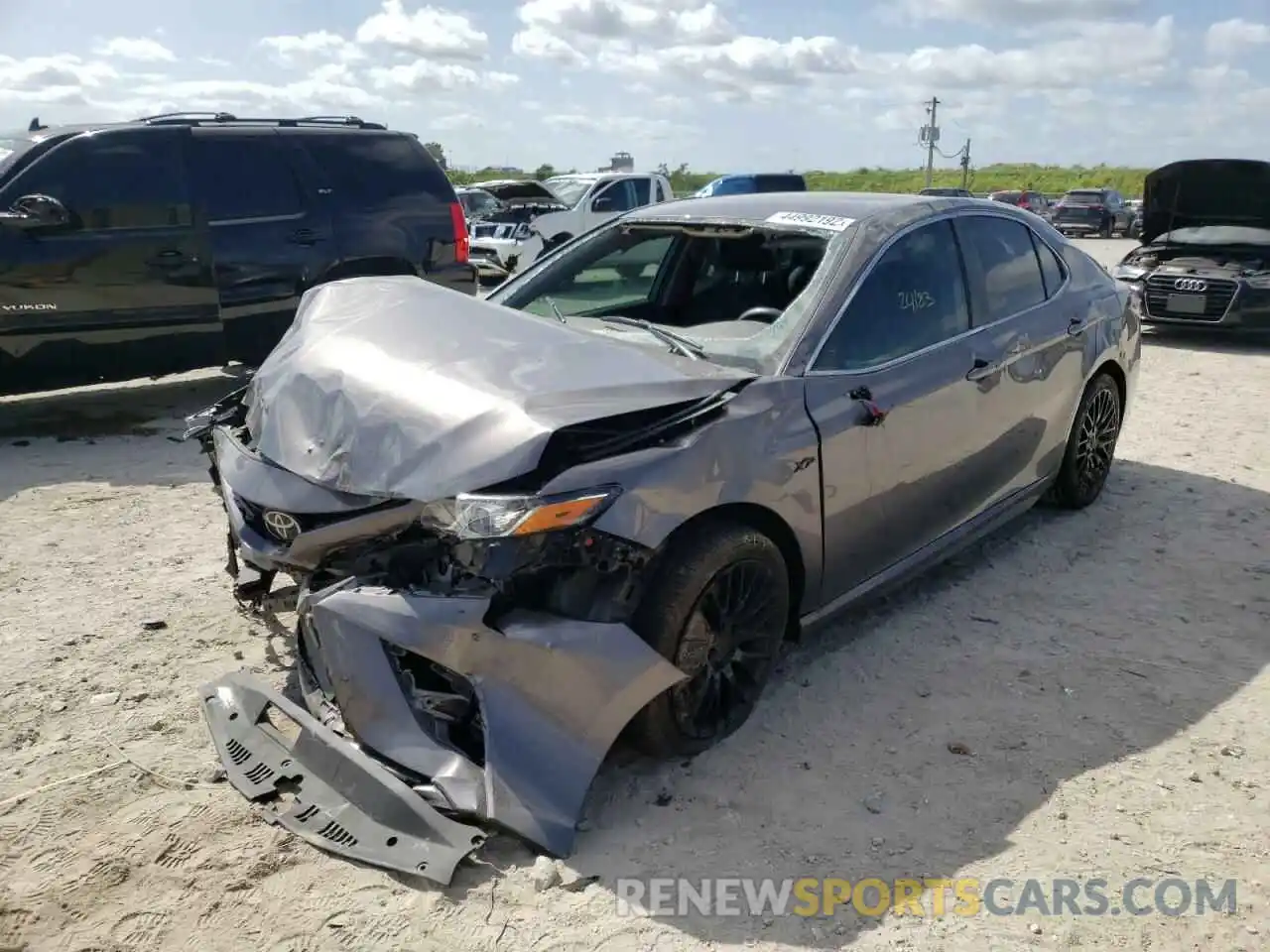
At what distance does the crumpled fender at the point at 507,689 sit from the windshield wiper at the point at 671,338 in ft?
3.92

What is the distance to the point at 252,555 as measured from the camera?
11.2 feet

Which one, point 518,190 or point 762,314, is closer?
point 762,314

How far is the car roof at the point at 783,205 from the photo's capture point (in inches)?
168


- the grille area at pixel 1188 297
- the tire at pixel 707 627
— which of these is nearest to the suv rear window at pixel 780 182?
the grille area at pixel 1188 297

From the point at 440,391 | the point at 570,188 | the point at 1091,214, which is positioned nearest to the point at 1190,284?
the point at 440,391

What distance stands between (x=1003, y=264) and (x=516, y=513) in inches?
118

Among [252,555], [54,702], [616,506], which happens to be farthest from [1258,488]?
[54,702]

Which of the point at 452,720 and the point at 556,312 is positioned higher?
the point at 556,312

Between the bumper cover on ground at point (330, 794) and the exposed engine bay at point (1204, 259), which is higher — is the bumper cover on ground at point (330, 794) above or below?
below

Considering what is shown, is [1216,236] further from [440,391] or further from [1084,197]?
[1084,197]

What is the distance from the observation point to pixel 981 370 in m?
4.35

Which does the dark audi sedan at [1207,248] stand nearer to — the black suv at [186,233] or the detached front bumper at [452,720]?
the black suv at [186,233]

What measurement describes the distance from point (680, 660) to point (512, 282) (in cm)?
225

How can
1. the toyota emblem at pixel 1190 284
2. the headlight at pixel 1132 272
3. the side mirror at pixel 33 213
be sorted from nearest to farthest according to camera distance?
the side mirror at pixel 33 213 < the toyota emblem at pixel 1190 284 < the headlight at pixel 1132 272
